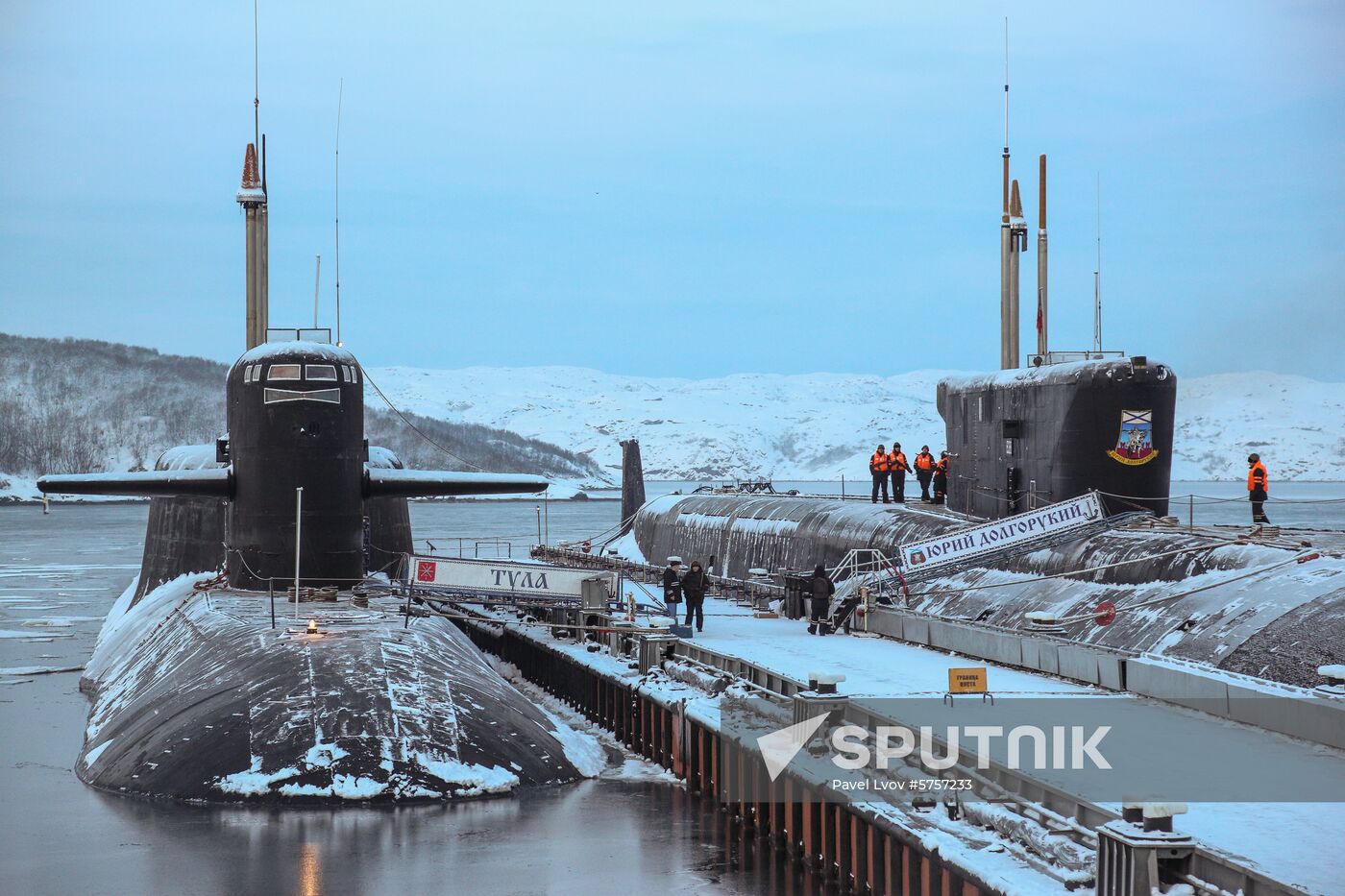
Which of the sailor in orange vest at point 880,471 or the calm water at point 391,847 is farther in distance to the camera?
the sailor in orange vest at point 880,471

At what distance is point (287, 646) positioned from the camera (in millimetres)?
15430

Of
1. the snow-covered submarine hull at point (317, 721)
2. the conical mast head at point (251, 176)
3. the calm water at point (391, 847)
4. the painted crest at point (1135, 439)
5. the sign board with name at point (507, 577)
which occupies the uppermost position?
the conical mast head at point (251, 176)

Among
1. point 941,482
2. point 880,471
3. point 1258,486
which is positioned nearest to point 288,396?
point 1258,486

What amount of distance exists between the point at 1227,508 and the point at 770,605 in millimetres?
108734

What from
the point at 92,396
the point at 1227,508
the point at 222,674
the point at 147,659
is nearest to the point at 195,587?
the point at 147,659

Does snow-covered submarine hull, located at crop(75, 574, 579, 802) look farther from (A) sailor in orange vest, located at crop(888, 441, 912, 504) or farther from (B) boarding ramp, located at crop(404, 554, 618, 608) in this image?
(A) sailor in orange vest, located at crop(888, 441, 912, 504)

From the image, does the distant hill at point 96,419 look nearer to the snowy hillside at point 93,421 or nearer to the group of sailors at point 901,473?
the snowy hillside at point 93,421

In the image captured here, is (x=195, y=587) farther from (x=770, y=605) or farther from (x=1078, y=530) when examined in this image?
(x=1078, y=530)

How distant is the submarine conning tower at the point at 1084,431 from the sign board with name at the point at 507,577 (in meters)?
6.58

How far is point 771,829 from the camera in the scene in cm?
1319

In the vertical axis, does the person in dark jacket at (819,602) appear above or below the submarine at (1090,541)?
below

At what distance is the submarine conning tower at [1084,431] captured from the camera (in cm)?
2097

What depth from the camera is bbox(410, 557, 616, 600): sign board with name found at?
21.9 metres

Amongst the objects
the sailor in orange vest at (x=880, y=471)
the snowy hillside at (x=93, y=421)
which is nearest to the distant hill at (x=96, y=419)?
the snowy hillside at (x=93, y=421)
